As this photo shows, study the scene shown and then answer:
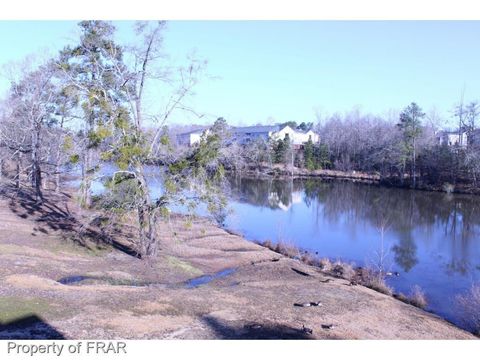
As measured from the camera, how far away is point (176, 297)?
11.8 metres

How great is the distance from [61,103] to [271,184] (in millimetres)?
29860

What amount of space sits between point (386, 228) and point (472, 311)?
14860mm

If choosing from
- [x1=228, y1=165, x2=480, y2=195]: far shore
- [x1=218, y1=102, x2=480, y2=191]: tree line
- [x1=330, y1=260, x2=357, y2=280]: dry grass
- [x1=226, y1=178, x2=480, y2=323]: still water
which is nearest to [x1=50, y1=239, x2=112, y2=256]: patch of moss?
[x1=226, y1=178, x2=480, y2=323]: still water

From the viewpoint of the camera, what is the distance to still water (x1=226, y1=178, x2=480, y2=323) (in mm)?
18234

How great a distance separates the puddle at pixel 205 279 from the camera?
14800mm

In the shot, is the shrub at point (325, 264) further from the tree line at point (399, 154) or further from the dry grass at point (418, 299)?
the tree line at point (399, 154)

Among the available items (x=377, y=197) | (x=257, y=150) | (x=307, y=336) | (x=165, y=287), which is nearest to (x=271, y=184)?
(x=257, y=150)

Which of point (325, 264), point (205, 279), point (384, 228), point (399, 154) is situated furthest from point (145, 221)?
point (399, 154)

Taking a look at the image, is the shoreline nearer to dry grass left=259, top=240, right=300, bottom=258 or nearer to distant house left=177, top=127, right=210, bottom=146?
distant house left=177, top=127, right=210, bottom=146

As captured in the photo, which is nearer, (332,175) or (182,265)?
(182,265)

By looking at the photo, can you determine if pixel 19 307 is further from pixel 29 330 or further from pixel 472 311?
pixel 472 311

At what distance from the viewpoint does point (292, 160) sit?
2469 inches

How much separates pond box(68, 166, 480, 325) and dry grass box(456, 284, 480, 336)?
0.35 metres

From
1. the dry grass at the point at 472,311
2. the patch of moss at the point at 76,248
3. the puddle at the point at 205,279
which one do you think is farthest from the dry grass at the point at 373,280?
the patch of moss at the point at 76,248
